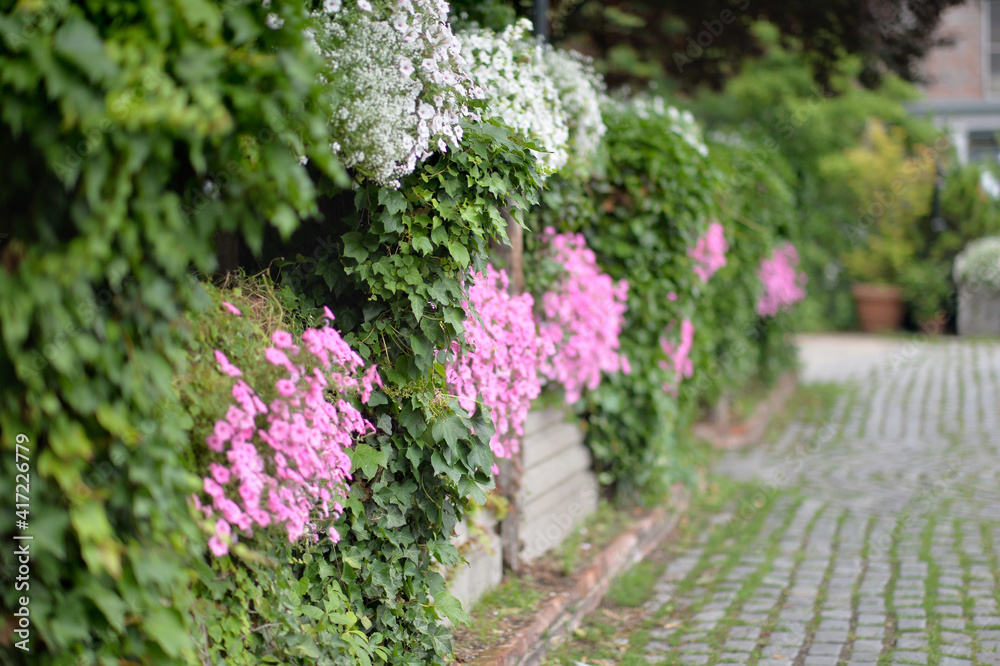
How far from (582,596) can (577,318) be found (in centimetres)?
136

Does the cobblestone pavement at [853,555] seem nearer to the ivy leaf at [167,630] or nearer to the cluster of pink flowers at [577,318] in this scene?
the cluster of pink flowers at [577,318]

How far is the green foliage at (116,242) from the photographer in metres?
1.61

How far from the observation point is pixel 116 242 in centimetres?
174

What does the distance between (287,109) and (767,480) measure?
17.8 ft

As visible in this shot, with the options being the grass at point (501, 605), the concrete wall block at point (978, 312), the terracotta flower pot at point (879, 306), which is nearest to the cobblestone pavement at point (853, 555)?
the grass at point (501, 605)

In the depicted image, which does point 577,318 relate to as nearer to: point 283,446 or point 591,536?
point 591,536

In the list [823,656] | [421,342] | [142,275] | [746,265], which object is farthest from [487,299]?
[746,265]

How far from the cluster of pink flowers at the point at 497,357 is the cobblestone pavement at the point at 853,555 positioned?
121cm

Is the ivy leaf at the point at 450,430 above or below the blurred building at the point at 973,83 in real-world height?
below

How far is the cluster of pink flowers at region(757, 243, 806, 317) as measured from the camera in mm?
8320

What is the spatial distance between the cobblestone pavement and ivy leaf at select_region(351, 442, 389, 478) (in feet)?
5.36

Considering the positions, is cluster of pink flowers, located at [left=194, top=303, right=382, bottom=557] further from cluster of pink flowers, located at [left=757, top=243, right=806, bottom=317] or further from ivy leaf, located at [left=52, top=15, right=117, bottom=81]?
cluster of pink flowers, located at [left=757, top=243, right=806, bottom=317]

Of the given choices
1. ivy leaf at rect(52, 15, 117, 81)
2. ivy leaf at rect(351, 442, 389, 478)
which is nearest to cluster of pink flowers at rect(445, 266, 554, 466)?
ivy leaf at rect(351, 442, 389, 478)

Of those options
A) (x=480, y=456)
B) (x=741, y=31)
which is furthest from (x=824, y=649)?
(x=741, y=31)
